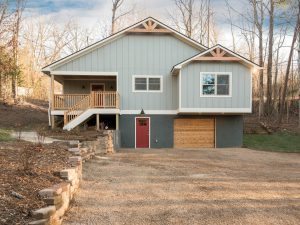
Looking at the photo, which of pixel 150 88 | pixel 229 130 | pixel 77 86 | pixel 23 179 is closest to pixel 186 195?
pixel 23 179

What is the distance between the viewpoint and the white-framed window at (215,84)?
18.8 metres

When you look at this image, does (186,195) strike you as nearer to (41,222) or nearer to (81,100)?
(41,222)

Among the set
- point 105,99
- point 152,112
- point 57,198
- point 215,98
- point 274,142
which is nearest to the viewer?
point 57,198

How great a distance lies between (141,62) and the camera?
20.1 m

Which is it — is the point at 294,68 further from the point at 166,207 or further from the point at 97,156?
the point at 166,207

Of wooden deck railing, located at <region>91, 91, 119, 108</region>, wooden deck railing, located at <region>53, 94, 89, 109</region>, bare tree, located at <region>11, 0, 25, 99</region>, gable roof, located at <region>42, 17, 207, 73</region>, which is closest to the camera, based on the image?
wooden deck railing, located at <region>91, 91, 119, 108</region>

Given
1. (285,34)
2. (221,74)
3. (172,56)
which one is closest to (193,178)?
(221,74)

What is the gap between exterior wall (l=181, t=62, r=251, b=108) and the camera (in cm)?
1873

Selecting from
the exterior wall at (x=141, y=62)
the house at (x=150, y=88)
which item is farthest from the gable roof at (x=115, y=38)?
the exterior wall at (x=141, y=62)

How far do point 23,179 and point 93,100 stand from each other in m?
12.5

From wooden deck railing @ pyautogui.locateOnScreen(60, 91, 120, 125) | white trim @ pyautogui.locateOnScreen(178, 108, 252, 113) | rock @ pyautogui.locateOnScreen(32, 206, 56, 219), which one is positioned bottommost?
rock @ pyautogui.locateOnScreen(32, 206, 56, 219)

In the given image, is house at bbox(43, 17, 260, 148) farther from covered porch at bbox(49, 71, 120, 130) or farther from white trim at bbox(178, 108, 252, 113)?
white trim at bbox(178, 108, 252, 113)

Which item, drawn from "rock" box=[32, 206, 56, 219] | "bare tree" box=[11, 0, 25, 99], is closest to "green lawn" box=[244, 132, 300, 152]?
"rock" box=[32, 206, 56, 219]

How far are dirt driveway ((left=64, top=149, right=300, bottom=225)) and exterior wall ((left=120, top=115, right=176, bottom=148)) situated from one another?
8039 millimetres
